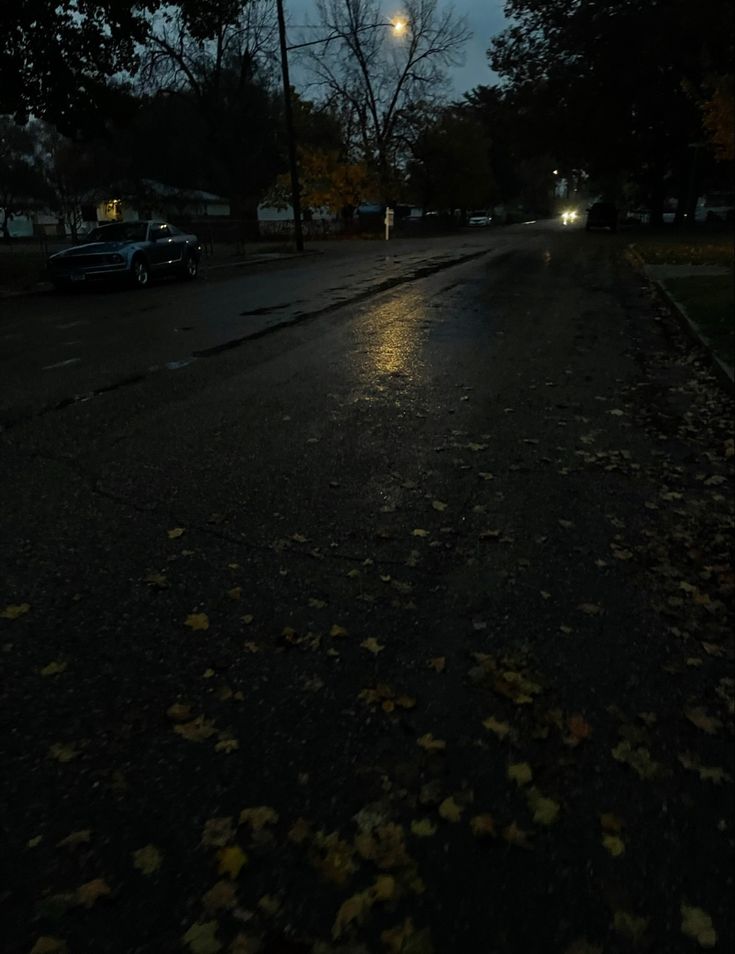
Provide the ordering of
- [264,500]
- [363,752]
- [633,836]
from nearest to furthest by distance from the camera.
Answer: [633,836] → [363,752] → [264,500]

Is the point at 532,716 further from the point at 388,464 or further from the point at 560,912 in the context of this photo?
the point at 388,464

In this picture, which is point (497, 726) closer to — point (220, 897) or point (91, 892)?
point (220, 897)

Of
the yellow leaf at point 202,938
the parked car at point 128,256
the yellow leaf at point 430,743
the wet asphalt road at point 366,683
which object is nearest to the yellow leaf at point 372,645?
the wet asphalt road at point 366,683

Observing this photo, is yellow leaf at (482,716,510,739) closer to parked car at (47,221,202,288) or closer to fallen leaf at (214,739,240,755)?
fallen leaf at (214,739,240,755)

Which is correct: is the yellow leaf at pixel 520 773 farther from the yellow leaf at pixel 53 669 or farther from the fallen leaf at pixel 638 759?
the yellow leaf at pixel 53 669

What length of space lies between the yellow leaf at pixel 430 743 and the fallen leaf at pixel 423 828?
1.06 ft

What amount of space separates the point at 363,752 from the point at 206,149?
→ 58.3 metres

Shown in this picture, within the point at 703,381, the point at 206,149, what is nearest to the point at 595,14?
the point at 206,149

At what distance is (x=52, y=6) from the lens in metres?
17.0

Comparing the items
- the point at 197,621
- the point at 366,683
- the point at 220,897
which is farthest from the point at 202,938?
the point at 197,621

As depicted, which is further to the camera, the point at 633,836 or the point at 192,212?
the point at 192,212

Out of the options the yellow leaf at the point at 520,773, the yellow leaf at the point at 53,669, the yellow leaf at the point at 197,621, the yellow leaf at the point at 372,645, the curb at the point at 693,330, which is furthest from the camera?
the curb at the point at 693,330

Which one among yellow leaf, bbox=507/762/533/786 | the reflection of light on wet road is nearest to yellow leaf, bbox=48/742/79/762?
yellow leaf, bbox=507/762/533/786

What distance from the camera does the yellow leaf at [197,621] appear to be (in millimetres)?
3303
